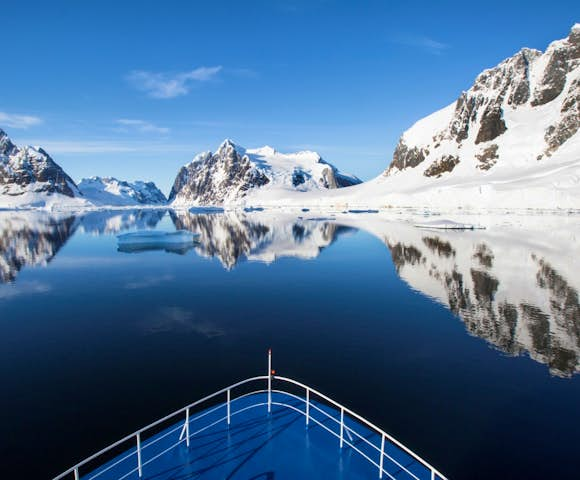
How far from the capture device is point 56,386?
1262 centimetres

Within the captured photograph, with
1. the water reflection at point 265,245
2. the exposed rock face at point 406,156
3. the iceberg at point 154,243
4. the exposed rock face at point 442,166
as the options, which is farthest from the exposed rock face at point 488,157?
the iceberg at point 154,243

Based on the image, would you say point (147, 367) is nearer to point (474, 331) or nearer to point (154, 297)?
point (154, 297)

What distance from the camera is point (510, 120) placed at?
138 m

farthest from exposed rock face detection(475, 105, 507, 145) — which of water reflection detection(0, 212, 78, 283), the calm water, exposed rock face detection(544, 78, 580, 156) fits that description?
water reflection detection(0, 212, 78, 283)

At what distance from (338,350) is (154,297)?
13.7m

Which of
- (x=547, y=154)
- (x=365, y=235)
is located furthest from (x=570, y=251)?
(x=547, y=154)

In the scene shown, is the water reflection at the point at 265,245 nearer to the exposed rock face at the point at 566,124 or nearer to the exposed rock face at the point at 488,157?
the exposed rock face at the point at 488,157

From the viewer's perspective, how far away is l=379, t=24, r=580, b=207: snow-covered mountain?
353 ft

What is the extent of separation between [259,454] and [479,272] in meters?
26.9

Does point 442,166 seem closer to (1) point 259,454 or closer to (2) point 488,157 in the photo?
(2) point 488,157

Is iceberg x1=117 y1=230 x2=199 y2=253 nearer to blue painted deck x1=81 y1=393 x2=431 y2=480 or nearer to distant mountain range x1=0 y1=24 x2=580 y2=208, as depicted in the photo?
blue painted deck x1=81 y1=393 x2=431 y2=480

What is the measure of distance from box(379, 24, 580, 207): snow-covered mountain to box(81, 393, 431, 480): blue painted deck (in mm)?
96722

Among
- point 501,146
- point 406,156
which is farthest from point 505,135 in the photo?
point 406,156

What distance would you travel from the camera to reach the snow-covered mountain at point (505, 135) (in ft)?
353
